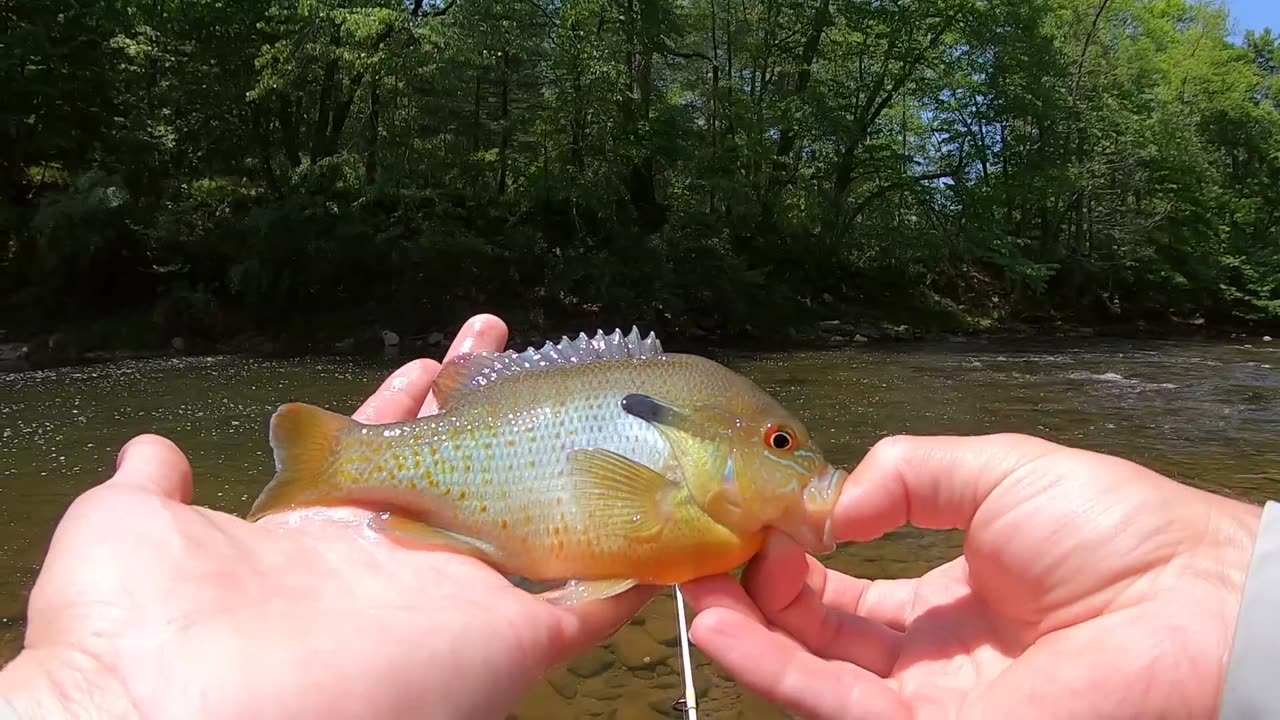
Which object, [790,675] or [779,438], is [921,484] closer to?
[779,438]

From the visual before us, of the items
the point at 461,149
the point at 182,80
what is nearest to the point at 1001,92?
the point at 461,149

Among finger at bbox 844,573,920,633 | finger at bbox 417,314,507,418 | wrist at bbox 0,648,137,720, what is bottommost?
finger at bbox 844,573,920,633

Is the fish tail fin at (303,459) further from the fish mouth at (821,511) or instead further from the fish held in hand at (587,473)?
the fish mouth at (821,511)

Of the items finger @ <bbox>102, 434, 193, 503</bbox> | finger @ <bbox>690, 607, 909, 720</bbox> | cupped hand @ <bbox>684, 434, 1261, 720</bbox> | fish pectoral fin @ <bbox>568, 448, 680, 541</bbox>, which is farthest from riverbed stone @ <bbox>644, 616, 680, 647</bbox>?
finger @ <bbox>102, 434, 193, 503</bbox>

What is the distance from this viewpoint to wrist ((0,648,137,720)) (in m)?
1.70

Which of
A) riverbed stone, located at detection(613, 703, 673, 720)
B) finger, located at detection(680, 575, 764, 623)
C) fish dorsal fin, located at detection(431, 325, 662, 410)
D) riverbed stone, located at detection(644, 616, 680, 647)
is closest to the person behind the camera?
finger, located at detection(680, 575, 764, 623)

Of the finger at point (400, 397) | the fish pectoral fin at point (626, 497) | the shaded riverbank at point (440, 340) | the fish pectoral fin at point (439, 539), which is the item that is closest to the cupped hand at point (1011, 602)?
the fish pectoral fin at point (626, 497)

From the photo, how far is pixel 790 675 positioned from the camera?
2125 mm

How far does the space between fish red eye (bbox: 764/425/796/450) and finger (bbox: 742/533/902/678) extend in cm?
28

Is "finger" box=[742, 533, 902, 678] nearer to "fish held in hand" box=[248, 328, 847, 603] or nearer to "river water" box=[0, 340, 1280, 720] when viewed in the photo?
"fish held in hand" box=[248, 328, 847, 603]

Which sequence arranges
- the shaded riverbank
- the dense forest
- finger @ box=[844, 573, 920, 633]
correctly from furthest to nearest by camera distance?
the dense forest
the shaded riverbank
finger @ box=[844, 573, 920, 633]

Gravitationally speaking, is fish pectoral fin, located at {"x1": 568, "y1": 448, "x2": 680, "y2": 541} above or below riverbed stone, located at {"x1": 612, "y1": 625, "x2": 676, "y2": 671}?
above

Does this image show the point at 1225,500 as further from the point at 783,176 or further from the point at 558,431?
the point at 783,176

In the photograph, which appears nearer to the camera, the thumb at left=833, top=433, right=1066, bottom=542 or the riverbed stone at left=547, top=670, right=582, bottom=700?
the thumb at left=833, top=433, right=1066, bottom=542
